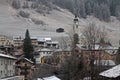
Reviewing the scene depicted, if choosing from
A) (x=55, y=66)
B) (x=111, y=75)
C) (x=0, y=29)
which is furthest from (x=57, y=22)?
(x=111, y=75)

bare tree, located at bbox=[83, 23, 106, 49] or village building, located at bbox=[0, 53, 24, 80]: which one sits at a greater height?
bare tree, located at bbox=[83, 23, 106, 49]

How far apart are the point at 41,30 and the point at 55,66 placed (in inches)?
3887

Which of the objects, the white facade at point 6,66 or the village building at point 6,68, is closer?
the village building at point 6,68

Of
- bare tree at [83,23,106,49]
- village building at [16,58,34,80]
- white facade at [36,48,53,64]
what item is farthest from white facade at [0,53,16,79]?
white facade at [36,48,53,64]

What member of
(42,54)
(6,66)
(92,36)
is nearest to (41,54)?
(42,54)

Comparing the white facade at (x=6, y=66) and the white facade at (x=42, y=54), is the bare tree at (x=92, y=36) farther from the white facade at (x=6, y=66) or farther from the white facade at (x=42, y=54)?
the white facade at (x=42, y=54)

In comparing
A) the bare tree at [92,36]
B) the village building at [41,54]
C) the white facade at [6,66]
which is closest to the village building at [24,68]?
the white facade at [6,66]

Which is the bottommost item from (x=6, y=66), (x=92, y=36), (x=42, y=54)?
(x=6, y=66)

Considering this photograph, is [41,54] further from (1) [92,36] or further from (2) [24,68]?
(1) [92,36]

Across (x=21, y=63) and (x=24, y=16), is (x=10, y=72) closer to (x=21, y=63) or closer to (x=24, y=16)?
(x=21, y=63)

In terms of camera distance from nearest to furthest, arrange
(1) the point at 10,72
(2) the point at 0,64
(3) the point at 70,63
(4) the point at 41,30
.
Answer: (2) the point at 0,64 < (1) the point at 10,72 < (3) the point at 70,63 < (4) the point at 41,30

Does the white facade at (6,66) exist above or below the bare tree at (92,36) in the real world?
below

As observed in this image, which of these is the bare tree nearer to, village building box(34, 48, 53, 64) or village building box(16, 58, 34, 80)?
village building box(16, 58, 34, 80)

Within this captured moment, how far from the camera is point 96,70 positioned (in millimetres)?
52125
